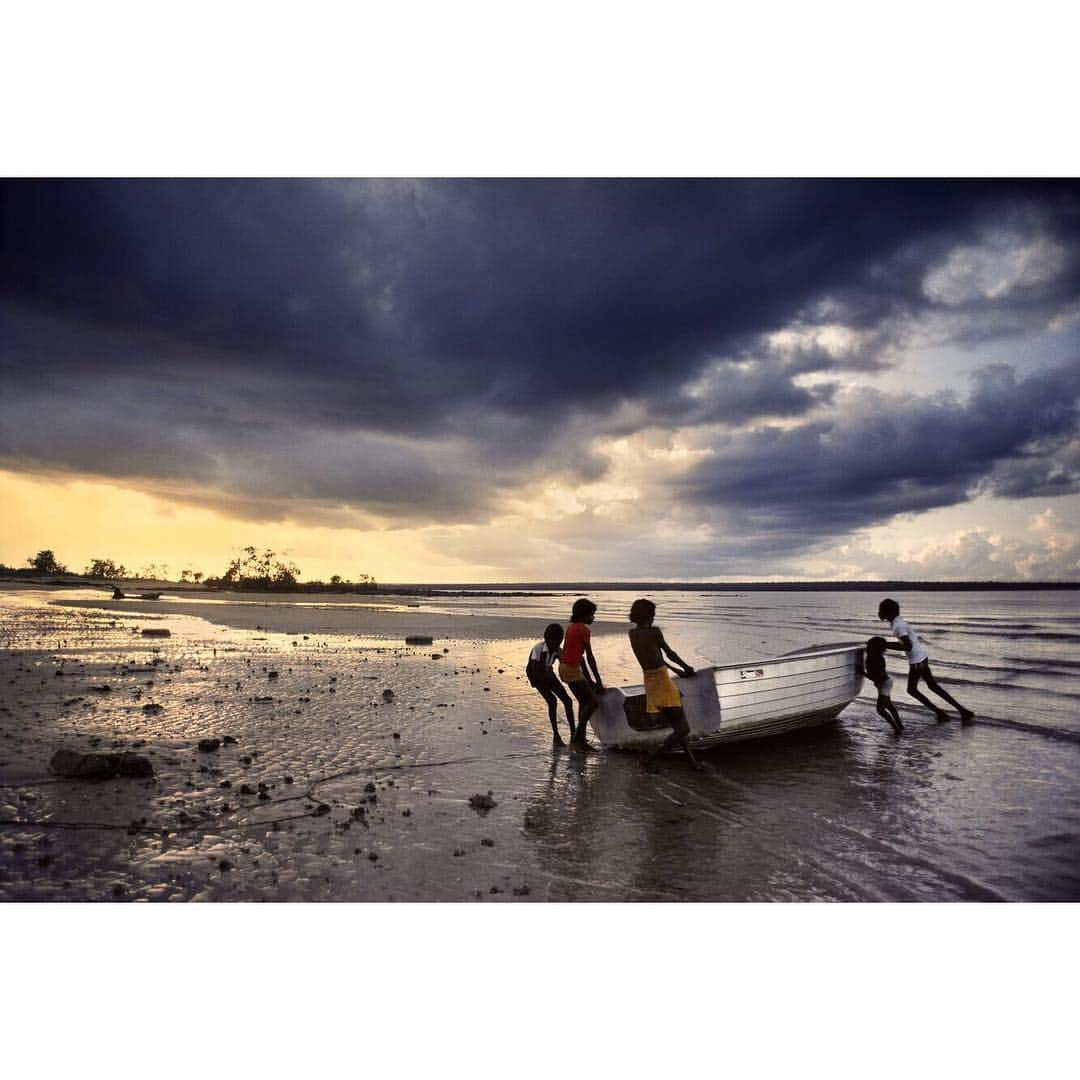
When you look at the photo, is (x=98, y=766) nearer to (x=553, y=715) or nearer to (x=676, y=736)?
(x=553, y=715)

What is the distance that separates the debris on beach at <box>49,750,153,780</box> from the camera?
7402 millimetres

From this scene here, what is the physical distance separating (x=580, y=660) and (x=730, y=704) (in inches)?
81.8

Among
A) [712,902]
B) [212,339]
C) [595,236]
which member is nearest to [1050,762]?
[712,902]

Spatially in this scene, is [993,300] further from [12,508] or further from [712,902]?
[12,508]

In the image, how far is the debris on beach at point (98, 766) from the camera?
7.40m

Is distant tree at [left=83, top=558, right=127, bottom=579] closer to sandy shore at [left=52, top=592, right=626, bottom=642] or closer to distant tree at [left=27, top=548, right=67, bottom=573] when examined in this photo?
distant tree at [left=27, top=548, right=67, bottom=573]

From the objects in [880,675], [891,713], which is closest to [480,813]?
[880,675]

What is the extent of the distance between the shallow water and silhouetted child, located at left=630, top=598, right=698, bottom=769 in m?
0.56

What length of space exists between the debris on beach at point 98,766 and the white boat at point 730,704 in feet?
18.0

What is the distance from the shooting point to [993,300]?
9977mm

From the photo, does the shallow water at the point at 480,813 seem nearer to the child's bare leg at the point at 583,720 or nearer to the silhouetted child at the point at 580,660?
the child's bare leg at the point at 583,720

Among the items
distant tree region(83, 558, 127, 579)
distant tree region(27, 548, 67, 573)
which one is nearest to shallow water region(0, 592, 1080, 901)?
distant tree region(27, 548, 67, 573)

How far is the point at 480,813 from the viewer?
22.9ft

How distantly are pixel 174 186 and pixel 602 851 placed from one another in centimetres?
916
